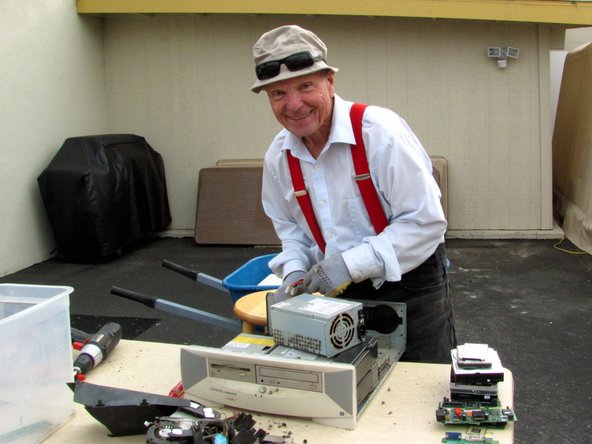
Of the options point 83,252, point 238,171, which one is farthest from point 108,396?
point 238,171

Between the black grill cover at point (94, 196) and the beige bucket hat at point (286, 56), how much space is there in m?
5.19

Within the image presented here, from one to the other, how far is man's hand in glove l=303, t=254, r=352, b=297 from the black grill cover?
5.23 meters

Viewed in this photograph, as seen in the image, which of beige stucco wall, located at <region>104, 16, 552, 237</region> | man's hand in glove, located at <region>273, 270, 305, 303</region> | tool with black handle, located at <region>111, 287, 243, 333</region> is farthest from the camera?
beige stucco wall, located at <region>104, 16, 552, 237</region>

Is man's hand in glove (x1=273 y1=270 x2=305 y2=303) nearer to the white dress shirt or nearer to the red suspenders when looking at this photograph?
the white dress shirt

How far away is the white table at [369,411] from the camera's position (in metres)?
1.53

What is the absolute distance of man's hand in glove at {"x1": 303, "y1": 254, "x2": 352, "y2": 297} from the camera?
1.89 m

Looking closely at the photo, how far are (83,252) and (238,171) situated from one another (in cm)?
202

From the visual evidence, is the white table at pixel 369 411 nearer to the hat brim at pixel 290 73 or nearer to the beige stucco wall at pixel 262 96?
the hat brim at pixel 290 73

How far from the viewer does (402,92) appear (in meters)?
7.80

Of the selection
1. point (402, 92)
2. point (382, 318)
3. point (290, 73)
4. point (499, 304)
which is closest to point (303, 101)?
point (290, 73)

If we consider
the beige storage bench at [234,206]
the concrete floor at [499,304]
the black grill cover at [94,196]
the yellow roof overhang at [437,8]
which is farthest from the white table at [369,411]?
the yellow roof overhang at [437,8]

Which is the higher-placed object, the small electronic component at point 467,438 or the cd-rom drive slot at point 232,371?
the cd-rom drive slot at point 232,371

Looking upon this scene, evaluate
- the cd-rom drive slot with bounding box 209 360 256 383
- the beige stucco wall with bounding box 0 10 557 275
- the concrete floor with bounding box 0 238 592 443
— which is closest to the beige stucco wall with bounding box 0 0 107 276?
the beige stucco wall with bounding box 0 10 557 275

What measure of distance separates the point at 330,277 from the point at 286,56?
64 cm
